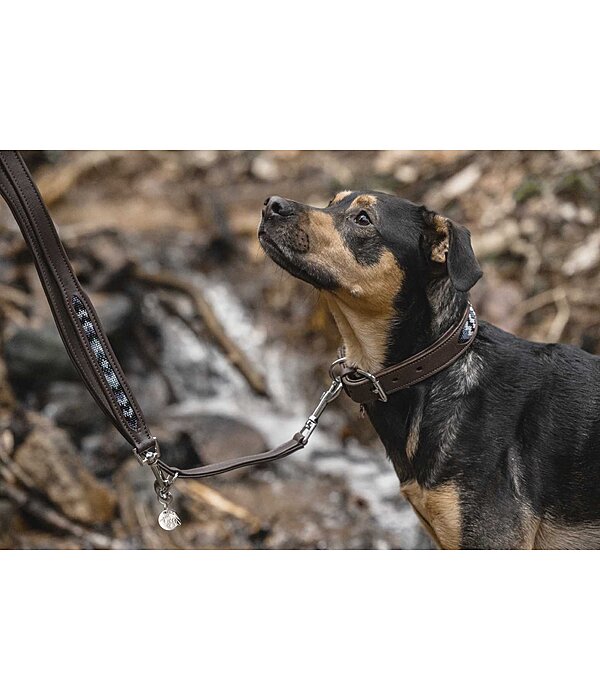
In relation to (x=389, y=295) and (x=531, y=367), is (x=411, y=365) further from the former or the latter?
(x=531, y=367)

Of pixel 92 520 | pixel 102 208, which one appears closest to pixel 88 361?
pixel 92 520

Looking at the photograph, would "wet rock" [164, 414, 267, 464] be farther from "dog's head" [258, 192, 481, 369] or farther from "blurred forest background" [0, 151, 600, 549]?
"dog's head" [258, 192, 481, 369]

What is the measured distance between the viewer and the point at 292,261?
9.74 feet

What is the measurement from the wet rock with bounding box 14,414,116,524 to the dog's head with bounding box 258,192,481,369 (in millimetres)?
3795

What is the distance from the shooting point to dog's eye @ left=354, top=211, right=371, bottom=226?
3.07m

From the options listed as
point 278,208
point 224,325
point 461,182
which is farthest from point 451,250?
point 224,325

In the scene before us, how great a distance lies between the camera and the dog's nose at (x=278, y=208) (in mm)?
2949

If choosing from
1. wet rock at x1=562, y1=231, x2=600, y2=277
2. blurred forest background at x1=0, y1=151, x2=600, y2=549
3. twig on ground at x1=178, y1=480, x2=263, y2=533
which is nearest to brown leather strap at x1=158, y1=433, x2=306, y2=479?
blurred forest background at x1=0, y1=151, x2=600, y2=549

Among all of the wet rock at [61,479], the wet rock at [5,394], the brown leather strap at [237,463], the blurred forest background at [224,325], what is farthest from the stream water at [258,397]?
the brown leather strap at [237,463]

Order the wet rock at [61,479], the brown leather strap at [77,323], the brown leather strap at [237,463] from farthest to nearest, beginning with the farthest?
the wet rock at [61,479], the brown leather strap at [237,463], the brown leather strap at [77,323]

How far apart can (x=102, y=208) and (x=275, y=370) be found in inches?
102

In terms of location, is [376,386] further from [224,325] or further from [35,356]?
[224,325]

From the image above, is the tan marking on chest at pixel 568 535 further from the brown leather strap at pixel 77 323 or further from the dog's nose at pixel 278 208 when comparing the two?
the dog's nose at pixel 278 208

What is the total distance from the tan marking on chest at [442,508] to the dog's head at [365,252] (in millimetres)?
554
